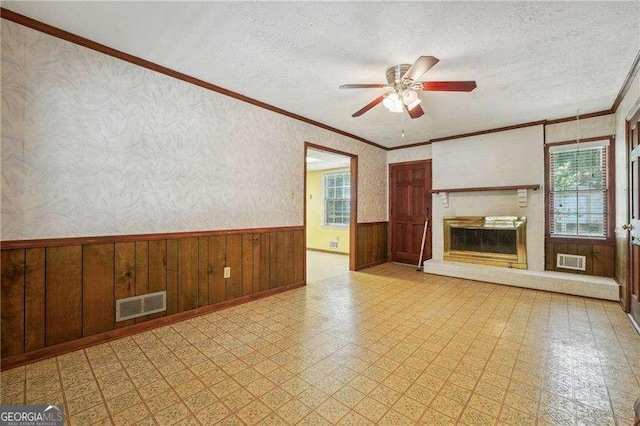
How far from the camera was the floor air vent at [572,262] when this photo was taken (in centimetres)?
412

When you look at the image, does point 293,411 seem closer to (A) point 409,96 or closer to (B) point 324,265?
(A) point 409,96

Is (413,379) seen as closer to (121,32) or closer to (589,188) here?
(121,32)

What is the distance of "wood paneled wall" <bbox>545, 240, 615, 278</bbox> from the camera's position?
395 centimetres

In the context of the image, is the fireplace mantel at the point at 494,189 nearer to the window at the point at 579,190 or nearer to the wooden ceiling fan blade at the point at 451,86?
the window at the point at 579,190

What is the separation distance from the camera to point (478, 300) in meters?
3.71

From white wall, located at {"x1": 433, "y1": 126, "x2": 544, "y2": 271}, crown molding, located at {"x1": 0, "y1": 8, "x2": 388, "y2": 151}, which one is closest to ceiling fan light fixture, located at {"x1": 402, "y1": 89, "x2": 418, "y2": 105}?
crown molding, located at {"x1": 0, "y1": 8, "x2": 388, "y2": 151}

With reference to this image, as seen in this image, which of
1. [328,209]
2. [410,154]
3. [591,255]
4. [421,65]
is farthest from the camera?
[328,209]

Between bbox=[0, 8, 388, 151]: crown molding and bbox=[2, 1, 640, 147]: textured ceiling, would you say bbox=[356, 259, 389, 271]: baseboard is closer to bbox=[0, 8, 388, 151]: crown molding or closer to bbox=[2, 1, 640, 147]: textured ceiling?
bbox=[0, 8, 388, 151]: crown molding

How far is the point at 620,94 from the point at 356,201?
3.80 metres

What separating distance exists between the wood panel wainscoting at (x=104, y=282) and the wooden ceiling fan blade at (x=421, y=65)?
99.6 inches

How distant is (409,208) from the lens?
19.9 ft

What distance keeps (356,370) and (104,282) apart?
2318 millimetres

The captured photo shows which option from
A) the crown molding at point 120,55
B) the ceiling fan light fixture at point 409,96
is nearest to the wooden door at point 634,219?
the ceiling fan light fixture at point 409,96

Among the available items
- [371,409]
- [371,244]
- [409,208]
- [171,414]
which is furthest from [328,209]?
[171,414]
